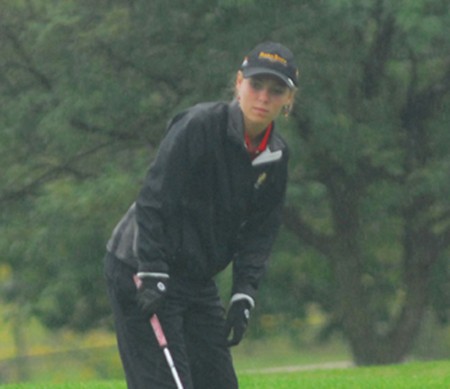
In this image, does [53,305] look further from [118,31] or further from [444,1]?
[444,1]

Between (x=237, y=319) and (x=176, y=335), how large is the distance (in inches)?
13.2

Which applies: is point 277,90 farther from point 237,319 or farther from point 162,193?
point 237,319

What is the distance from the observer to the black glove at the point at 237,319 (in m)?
4.96

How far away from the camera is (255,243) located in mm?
5020

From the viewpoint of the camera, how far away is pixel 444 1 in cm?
1573

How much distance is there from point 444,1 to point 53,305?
7975mm

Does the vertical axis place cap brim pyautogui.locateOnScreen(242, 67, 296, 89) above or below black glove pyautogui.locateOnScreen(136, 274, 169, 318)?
above

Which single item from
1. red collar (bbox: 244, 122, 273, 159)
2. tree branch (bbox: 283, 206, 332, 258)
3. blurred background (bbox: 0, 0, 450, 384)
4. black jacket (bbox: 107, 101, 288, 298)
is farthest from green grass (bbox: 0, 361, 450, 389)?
tree branch (bbox: 283, 206, 332, 258)

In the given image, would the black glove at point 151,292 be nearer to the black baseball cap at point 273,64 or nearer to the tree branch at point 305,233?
the black baseball cap at point 273,64

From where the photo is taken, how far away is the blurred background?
17.0 meters

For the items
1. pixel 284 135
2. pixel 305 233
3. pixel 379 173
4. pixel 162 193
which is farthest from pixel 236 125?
pixel 305 233

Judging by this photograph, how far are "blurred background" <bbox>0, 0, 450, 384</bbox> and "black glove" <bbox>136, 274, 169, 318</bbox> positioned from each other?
11103 millimetres

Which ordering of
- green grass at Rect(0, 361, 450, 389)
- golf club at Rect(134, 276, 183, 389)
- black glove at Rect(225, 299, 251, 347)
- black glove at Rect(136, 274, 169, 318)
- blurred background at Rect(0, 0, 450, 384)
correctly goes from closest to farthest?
1. black glove at Rect(136, 274, 169, 318)
2. golf club at Rect(134, 276, 183, 389)
3. black glove at Rect(225, 299, 251, 347)
4. green grass at Rect(0, 361, 450, 389)
5. blurred background at Rect(0, 0, 450, 384)

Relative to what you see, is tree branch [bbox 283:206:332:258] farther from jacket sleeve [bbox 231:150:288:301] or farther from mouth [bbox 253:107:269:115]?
mouth [bbox 253:107:269:115]
